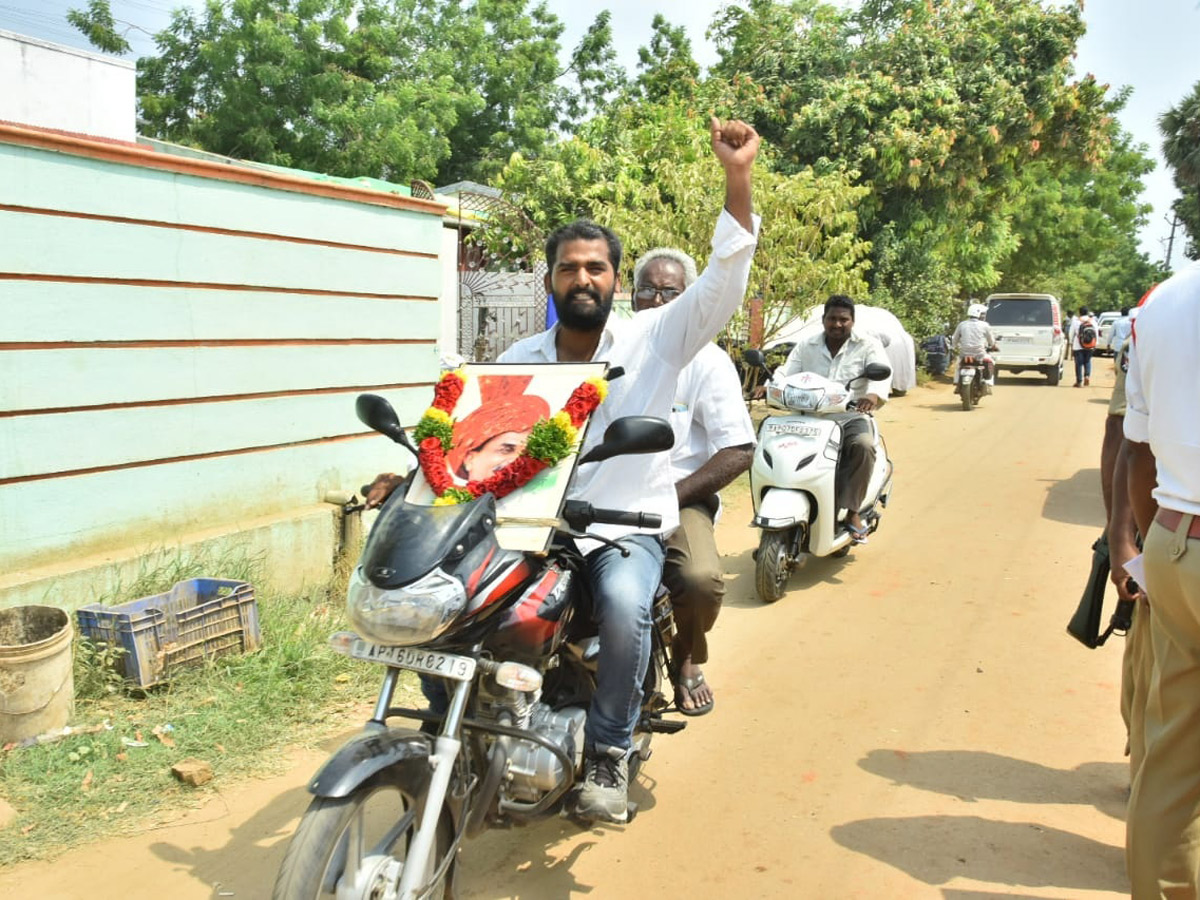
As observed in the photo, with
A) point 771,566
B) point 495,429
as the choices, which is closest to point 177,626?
point 495,429

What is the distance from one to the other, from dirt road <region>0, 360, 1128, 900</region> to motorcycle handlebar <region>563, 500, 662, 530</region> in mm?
1202

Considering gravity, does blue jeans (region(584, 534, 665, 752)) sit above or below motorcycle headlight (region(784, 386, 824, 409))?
below

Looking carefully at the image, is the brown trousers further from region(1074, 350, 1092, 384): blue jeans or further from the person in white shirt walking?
region(1074, 350, 1092, 384): blue jeans

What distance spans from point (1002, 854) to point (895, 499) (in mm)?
6196

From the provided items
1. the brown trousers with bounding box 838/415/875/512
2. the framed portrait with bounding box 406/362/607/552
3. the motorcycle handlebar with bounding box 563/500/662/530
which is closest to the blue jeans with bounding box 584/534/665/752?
the motorcycle handlebar with bounding box 563/500/662/530

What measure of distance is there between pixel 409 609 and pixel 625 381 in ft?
4.02

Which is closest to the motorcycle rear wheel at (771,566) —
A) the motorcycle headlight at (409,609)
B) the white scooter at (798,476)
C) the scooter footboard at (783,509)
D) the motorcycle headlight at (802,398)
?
the white scooter at (798,476)

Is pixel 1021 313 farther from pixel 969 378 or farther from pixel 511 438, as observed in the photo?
pixel 511 438

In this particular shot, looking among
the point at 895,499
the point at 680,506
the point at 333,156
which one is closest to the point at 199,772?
the point at 680,506

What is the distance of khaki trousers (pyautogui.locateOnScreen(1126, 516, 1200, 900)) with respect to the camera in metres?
2.39

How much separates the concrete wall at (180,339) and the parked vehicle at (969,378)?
11.8 metres

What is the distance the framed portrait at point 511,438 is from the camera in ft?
8.64

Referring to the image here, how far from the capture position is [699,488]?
11.7ft

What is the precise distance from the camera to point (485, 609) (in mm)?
2441
